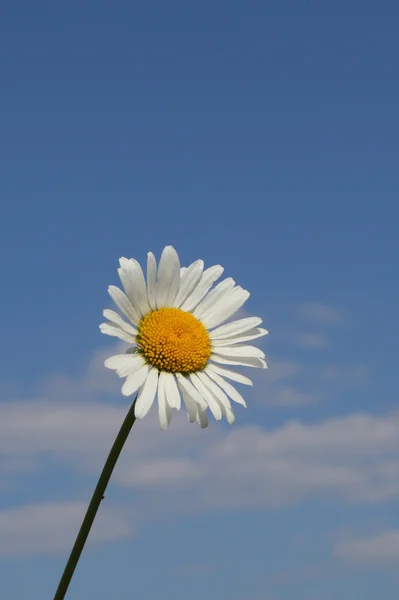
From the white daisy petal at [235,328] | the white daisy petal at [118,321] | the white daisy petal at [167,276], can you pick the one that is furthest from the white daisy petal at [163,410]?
the white daisy petal at [235,328]

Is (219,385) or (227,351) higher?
(227,351)

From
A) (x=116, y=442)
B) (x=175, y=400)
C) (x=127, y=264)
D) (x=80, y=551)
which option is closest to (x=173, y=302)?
Answer: (x=127, y=264)

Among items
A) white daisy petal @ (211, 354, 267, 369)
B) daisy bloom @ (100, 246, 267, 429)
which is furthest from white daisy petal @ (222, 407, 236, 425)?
white daisy petal @ (211, 354, 267, 369)

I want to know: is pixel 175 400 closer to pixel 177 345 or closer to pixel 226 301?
pixel 177 345

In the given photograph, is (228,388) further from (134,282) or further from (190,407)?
(134,282)

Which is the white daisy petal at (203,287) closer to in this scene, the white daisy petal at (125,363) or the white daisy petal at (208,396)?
the white daisy petal at (208,396)

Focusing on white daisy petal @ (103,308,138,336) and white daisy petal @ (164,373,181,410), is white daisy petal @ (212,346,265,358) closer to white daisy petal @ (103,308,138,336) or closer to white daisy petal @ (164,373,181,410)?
white daisy petal @ (164,373,181,410)

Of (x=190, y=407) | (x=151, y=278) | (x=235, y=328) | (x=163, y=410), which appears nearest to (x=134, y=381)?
(x=163, y=410)
